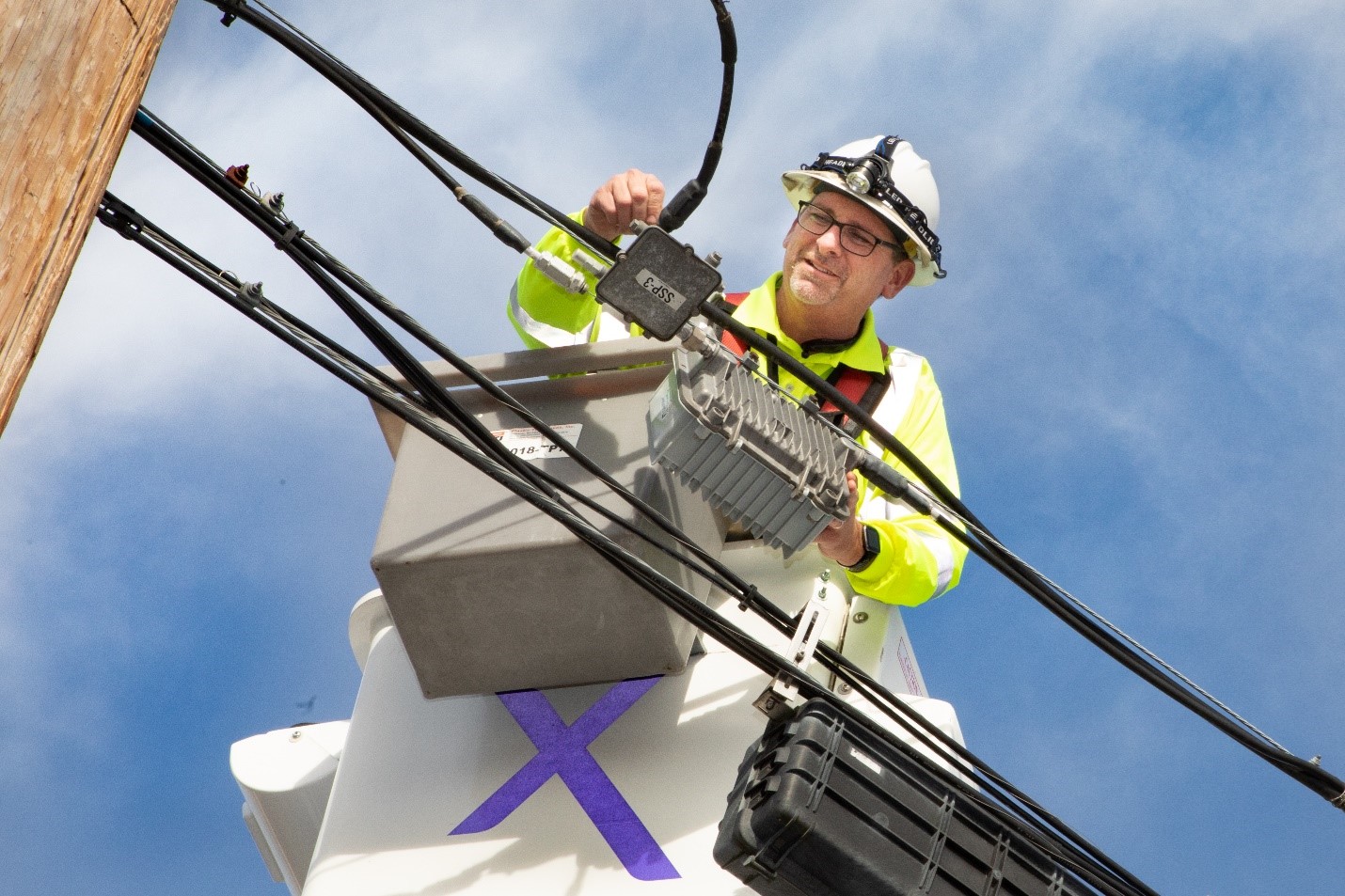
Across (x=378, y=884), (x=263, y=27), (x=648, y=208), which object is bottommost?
(x=378, y=884)

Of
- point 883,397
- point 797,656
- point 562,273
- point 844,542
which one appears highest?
point 883,397

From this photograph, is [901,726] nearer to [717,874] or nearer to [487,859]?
[717,874]

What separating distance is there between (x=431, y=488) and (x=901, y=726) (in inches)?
51.0

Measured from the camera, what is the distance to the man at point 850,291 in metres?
5.38

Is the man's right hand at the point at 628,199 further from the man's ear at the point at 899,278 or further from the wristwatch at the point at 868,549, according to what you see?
the man's ear at the point at 899,278

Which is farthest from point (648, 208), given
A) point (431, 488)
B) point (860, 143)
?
point (860, 143)

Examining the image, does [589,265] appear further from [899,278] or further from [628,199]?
[899,278]

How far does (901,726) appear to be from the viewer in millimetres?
4262

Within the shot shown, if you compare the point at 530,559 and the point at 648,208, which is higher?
the point at 648,208

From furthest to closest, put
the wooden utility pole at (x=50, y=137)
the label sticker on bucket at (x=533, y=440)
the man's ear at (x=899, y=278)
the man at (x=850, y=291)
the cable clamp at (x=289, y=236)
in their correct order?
the man's ear at (x=899, y=278), the man at (x=850, y=291), the label sticker on bucket at (x=533, y=440), the cable clamp at (x=289, y=236), the wooden utility pole at (x=50, y=137)

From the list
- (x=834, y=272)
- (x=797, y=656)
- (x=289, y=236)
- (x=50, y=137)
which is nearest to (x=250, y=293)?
(x=289, y=236)

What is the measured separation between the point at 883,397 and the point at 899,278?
644 mm

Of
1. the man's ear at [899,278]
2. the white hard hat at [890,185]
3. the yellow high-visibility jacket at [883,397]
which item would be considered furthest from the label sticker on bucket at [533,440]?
the man's ear at [899,278]

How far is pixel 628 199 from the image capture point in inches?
186
